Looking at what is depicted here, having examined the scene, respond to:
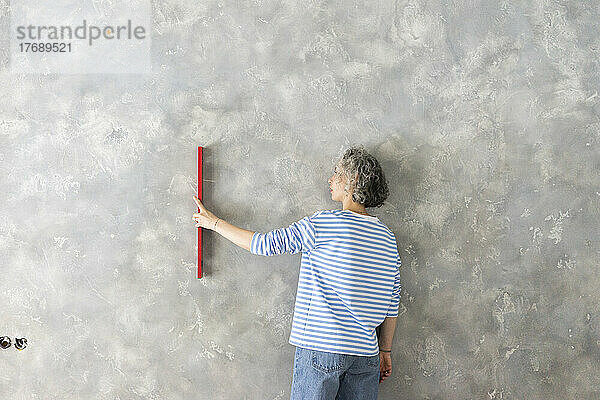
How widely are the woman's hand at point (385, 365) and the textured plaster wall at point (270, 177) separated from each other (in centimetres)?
5

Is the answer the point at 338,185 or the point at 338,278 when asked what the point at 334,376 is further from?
the point at 338,185

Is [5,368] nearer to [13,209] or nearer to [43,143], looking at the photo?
[13,209]

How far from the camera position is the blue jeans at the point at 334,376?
1724 mm

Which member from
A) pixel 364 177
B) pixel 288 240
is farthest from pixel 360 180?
pixel 288 240

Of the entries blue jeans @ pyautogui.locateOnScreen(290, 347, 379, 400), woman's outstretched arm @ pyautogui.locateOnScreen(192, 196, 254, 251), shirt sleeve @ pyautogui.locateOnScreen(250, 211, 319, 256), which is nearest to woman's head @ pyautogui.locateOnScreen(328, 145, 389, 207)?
shirt sleeve @ pyautogui.locateOnScreen(250, 211, 319, 256)

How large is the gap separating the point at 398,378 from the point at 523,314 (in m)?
0.46

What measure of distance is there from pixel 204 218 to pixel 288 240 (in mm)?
290

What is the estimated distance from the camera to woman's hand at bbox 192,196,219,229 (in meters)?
1.88

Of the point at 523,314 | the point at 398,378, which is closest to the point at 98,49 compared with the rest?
the point at 398,378

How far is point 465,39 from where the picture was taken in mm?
1966

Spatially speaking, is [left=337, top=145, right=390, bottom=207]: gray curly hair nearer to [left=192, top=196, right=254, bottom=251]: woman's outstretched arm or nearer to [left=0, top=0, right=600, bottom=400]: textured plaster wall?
[left=0, top=0, right=600, bottom=400]: textured plaster wall

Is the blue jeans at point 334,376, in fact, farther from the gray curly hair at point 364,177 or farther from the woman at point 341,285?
the gray curly hair at point 364,177

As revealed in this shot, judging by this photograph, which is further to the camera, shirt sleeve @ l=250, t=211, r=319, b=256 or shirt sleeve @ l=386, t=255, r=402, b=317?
shirt sleeve @ l=386, t=255, r=402, b=317

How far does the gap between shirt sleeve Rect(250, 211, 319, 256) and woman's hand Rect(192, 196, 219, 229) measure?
164mm
